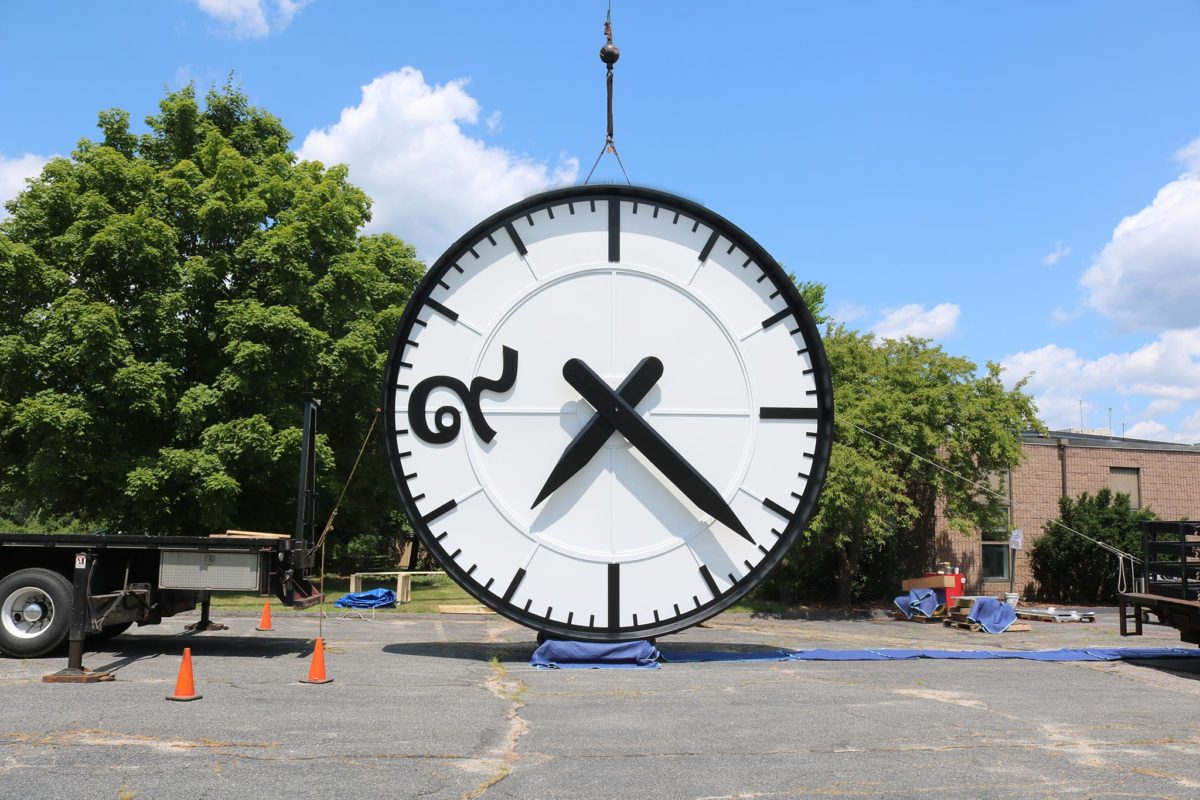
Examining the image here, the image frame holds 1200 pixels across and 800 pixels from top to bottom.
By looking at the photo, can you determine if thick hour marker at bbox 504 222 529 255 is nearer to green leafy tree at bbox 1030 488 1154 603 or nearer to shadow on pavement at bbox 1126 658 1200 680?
shadow on pavement at bbox 1126 658 1200 680

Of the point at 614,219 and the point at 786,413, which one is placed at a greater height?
the point at 614,219

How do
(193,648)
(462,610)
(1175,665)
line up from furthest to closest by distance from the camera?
1. (462,610)
2. (1175,665)
3. (193,648)

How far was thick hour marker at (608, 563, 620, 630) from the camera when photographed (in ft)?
37.6

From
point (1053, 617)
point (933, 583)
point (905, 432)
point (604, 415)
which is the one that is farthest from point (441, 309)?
point (1053, 617)

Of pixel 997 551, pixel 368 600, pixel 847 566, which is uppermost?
pixel 997 551

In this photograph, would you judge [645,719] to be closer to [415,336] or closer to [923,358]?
[415,336]

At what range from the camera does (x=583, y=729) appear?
815 centimetres

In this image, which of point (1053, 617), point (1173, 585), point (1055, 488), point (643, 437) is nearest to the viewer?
point (643, 437)

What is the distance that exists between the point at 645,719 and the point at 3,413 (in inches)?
863

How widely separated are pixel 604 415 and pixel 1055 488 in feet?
98.7

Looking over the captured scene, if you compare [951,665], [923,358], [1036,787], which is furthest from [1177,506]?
[1036,787]

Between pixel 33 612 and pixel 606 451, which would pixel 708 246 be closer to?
pixel 606 451

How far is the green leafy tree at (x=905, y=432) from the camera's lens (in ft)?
86.3

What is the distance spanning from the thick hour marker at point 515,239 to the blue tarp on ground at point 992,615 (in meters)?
16.4
